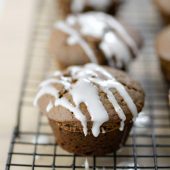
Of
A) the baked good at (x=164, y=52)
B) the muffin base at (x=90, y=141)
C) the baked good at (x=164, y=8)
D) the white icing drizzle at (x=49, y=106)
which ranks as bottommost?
the muffin base at (x=90, y=141)

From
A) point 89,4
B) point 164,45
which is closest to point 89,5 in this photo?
point 89,4

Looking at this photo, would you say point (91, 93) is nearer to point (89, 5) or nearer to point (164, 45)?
point (164, 45)

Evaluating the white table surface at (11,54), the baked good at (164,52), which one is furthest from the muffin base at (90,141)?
the baked good at (164,52)

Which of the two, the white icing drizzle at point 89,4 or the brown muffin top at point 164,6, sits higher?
the white icing drizzle at point 89,4

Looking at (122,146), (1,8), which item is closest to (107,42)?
(122,146)

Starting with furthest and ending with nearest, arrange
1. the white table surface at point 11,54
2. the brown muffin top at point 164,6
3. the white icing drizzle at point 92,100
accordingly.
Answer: the brown muffin top at point 164,6, the white table surface at point 11,54, the white icing drizzle at point 92,100

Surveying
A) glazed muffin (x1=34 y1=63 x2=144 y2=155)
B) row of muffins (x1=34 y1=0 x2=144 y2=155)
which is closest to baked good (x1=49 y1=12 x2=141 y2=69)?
row of muffins (x1=34 y1=0 x2=144 y2=155)

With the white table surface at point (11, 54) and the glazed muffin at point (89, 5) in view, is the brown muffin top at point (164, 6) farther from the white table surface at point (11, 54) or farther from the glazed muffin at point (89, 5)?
the white table surface at point (11, 54)

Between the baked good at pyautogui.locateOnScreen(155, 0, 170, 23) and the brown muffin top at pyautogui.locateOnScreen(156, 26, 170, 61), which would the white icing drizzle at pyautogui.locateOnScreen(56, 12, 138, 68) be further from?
the baked good at pyautogui.locateOnScreen(155, 0, 170, 23)
